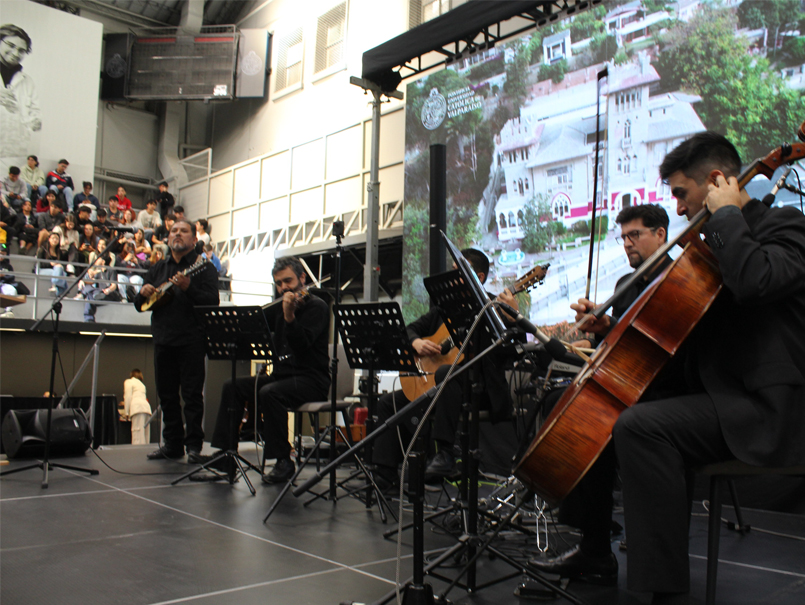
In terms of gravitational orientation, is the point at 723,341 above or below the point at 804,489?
above

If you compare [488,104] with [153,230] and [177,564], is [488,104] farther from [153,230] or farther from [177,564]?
[153,230]

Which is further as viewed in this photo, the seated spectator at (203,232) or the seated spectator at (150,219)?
the seated spectator at (150,219)

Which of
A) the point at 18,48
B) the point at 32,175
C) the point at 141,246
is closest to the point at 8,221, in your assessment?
the point at 141,246

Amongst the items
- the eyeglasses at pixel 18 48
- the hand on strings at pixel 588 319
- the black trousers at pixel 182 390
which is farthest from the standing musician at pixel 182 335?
the eyeglasses at pixel 18 48

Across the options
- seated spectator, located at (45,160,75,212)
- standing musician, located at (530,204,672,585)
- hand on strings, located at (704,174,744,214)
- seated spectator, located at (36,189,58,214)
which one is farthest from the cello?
seated spectator, located at (45,160,75,212)

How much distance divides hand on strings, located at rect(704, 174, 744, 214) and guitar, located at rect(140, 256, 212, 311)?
3.74 metres

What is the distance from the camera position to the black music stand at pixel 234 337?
4027 mm

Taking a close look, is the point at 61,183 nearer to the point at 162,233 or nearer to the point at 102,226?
the point at 102,226

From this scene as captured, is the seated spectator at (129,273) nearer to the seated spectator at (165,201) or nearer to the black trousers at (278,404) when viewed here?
the seated spectator at (165,201)

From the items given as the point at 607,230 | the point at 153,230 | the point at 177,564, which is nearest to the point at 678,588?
the point at 177,564

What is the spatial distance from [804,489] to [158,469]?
4223 mm

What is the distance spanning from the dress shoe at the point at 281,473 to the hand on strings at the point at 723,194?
3258mm

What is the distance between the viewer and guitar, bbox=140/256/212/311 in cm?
477

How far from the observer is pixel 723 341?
1.85 metres
